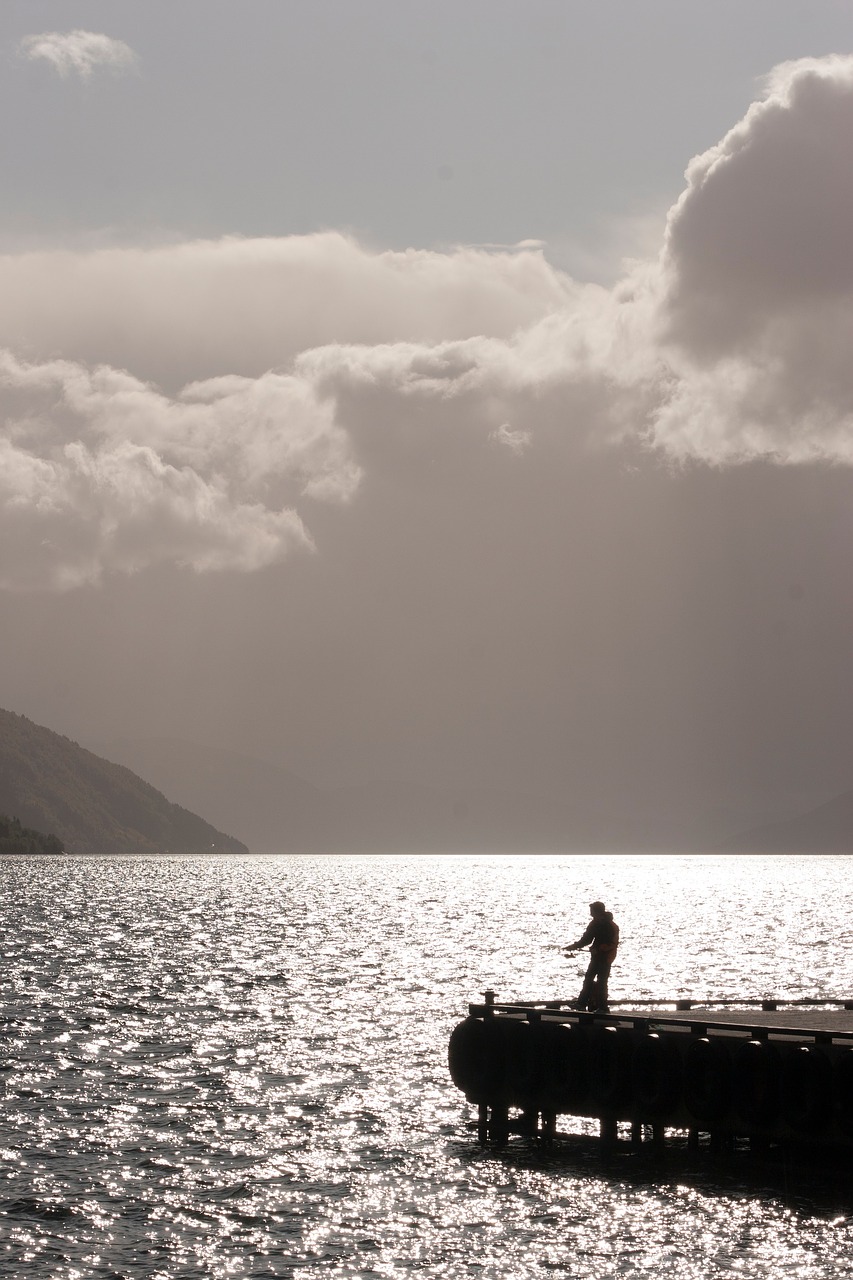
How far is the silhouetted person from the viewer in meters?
28.3

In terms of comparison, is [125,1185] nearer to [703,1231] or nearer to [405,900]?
[703,1231]

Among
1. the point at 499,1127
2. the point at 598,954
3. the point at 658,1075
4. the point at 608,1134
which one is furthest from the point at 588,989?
the point at 658,1075

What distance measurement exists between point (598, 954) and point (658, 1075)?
3.50m

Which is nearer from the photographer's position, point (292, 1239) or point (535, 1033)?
point (292, 1239)

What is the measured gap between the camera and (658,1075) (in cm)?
2541

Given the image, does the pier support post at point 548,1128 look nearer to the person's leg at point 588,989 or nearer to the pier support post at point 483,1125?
the pier support post at point 483,1125

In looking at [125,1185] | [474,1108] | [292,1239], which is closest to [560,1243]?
[292,1239]

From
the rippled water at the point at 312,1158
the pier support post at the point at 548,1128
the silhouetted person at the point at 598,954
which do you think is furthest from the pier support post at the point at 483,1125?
the silhouetted person at the point at 598,954

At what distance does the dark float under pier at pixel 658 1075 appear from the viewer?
2348cm

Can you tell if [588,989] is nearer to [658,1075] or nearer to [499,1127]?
[499,1127]

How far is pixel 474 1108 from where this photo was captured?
32.7m

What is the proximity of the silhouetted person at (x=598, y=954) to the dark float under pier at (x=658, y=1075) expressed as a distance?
3.07 ft

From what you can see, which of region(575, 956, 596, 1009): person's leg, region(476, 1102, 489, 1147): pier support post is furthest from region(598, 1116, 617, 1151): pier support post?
region(476, 1102, 489, 1147): pier support post

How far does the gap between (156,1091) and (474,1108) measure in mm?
8564
